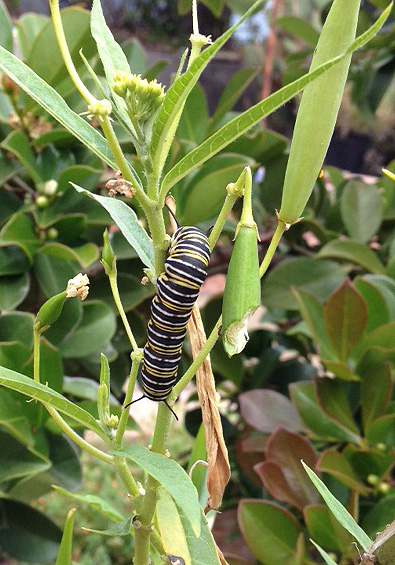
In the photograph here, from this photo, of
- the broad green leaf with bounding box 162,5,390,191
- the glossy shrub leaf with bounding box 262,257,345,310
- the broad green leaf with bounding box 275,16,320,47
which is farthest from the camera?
the broad green leaf with bounding box 275,16,320,47

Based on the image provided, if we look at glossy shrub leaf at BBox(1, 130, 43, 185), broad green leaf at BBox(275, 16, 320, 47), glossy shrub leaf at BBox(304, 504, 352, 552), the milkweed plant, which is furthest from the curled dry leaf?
broad green leaf at BBox(275, 16, 320, 47)

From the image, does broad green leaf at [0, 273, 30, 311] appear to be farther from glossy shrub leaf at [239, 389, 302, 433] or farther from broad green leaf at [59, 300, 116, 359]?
glossy shrub leaf at [239, 389, 302, 433]

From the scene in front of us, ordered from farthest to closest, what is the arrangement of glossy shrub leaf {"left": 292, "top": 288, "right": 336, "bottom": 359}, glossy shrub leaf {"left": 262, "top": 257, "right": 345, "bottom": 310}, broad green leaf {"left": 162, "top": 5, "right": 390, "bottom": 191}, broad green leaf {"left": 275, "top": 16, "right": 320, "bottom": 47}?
broad green leaf {"left": 275, "top": 16, "right": 320, "bottom": 47}, glossy shrub leaf {"left": 262, "top": 257, "right": 345, "bottom": 310}, glossy shrub leaf {"left": 292, "top": 288, "right": 336, "bottom": 359}, broad green leaf {"left": 162, "top": 5, "right": 390, "bottom": 191}

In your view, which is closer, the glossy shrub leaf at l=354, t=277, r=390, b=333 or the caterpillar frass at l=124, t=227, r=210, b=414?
the caterpillar frass at l=124, t=227, r=210, b=414

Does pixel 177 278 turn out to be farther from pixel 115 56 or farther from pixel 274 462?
pixel 274 462

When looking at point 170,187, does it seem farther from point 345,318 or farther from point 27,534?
point 27,534

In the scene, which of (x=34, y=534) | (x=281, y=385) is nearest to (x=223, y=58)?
(x=281, y=385)

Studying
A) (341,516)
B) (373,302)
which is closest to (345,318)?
(373,302)
